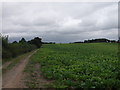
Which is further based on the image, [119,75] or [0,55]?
[0,55]

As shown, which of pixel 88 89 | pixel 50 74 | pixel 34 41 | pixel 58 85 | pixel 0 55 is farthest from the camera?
pixel 34 41

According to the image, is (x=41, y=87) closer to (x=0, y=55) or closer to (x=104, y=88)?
(x=104, y=88)

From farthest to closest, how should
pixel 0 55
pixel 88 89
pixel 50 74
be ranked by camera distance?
pixel 0 55
pixel 50 74
pixel 88 89

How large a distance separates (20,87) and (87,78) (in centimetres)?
323

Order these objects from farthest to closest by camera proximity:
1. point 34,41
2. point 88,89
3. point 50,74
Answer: point 34,41 < point 50,74 < point 88,89

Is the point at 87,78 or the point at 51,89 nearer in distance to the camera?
the point at 51,89

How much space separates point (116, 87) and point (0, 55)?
14.0 meters

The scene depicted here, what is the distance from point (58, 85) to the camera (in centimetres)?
804

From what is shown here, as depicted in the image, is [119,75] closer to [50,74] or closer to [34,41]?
[50,74]

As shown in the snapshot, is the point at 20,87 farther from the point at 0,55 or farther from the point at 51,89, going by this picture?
the point at 0,55

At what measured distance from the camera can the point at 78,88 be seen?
305 inches

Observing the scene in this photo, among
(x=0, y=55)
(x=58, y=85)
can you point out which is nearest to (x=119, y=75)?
(x=58, y=85)

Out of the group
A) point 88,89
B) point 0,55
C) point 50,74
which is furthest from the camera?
point 0,55

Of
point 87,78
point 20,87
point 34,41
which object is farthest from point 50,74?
point 34,41
